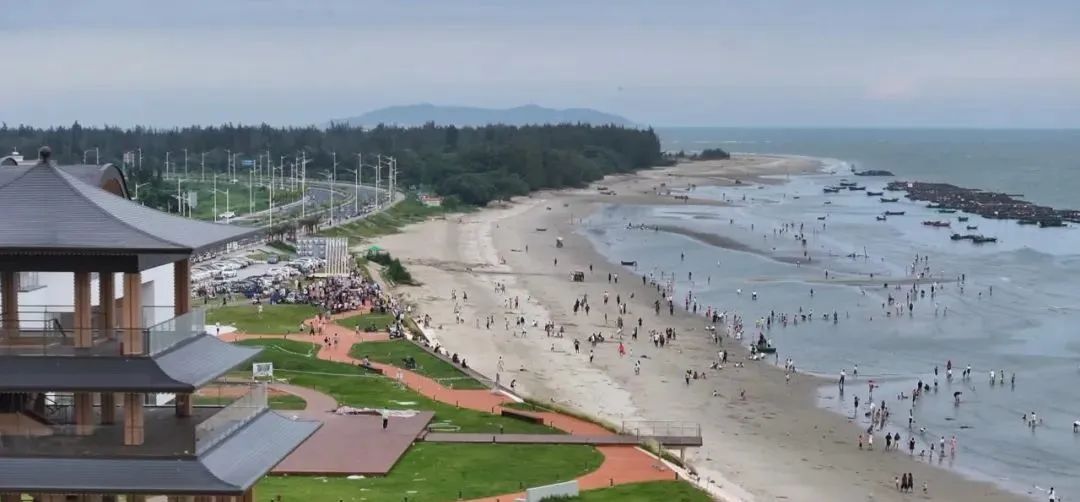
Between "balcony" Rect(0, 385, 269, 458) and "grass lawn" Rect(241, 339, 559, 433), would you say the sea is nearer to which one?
"grass lawn" Rect(241, 339, 559, 433)

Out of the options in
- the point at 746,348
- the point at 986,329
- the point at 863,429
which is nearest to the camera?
the point at 863,429

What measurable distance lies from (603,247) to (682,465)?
85.3m

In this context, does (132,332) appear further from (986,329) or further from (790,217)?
(790,217)

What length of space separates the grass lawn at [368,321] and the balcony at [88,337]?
174 ft

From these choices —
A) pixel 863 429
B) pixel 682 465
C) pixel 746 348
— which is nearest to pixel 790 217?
pixel 746 348

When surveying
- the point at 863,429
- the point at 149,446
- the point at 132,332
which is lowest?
the point at 863,429

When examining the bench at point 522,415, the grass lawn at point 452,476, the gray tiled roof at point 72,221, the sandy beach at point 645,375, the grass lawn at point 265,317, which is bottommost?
the sandy beach at point 645,375

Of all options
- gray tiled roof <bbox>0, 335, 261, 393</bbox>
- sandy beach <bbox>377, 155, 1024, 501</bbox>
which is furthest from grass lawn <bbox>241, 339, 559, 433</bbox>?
gray tiled roof <bbox>0, 335, 261, 393</bbox>

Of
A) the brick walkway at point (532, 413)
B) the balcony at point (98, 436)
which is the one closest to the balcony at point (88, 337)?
the balcony at point (98, 436)

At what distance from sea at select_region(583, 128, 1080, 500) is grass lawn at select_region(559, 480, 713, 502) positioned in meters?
16.2

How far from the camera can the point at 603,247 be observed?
13288 centimetres

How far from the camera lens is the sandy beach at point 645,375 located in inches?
2028

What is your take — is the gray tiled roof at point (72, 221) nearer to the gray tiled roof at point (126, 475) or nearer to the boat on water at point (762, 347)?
the gray tiled roof at point (126, 475)

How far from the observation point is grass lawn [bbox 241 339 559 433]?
5212 centimetres
